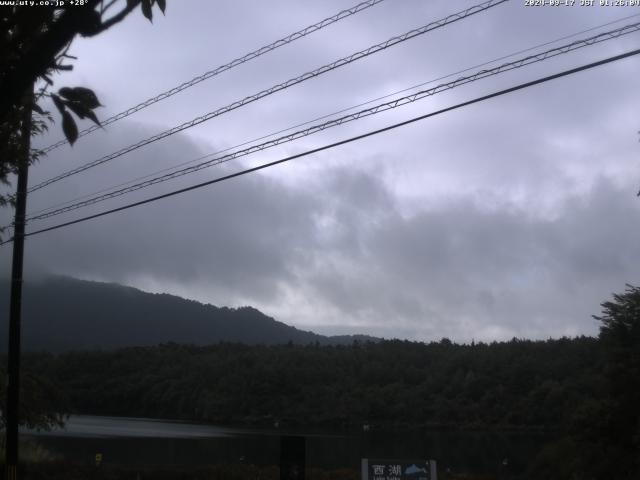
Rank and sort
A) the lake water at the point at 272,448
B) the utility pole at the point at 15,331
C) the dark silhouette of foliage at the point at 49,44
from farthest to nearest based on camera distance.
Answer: the lake water at the point at 272,448 < the utility pole at the point at 15,331 < the dark silhouette of foliage at the point at 49,44

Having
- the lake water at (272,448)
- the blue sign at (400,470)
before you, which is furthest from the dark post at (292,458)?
the lake water at (272,448)

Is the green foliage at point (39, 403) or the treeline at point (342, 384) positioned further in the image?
the treeline at point (342, 384)

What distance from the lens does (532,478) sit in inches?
1203

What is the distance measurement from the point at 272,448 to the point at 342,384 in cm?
4050

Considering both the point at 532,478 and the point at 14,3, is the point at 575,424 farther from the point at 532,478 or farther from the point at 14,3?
the point at 14,3

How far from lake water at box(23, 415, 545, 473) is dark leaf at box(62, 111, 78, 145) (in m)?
28.4

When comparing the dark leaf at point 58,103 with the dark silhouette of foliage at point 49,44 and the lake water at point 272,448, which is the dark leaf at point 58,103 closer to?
the dark silhouette of foliage at point 49,44

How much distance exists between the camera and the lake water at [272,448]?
122 feet

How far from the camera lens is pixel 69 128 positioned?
5.12m

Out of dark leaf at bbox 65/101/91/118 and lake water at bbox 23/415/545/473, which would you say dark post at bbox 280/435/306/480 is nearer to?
dark leaf at bbox 65/101/91/118

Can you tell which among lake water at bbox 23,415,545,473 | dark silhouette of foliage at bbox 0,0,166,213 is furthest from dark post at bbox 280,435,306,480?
lake water at bbox 23,415,545,473

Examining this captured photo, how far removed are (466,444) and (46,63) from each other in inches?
2269

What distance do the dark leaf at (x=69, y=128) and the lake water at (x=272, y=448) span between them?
93.3 feet

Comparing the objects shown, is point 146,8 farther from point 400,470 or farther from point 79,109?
point 400,470
